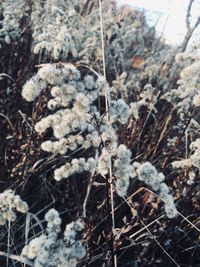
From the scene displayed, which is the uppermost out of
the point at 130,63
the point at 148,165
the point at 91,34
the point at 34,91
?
the point at 34,91

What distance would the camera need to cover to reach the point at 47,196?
259 centimetres

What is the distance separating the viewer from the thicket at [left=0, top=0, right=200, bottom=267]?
1591 mm

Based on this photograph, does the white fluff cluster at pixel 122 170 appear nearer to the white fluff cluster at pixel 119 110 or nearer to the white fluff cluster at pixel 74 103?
the white fluff cluster at pixel 74 103

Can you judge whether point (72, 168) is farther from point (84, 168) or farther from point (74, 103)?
point (74, 103)

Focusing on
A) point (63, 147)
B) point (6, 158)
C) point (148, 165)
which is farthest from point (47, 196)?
point (148, 165)

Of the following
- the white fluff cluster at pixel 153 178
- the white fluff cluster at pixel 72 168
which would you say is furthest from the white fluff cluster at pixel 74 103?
the white fluff cluster at pixel 153 178

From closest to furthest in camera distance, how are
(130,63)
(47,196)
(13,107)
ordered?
(47,196) < (13,107) < (130,63)

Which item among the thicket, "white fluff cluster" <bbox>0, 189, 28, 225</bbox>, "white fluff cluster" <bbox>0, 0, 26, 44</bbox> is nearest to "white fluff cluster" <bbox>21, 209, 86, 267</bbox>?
the thicket

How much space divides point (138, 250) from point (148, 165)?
29.3 inches

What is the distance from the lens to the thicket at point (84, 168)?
159 centimetres

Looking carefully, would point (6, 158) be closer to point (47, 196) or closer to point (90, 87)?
point (47, 196)

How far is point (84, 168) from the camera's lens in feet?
5.97

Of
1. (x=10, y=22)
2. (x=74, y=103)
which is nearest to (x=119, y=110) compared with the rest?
(x=74, y=103)

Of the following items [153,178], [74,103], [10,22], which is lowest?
[10,22]
